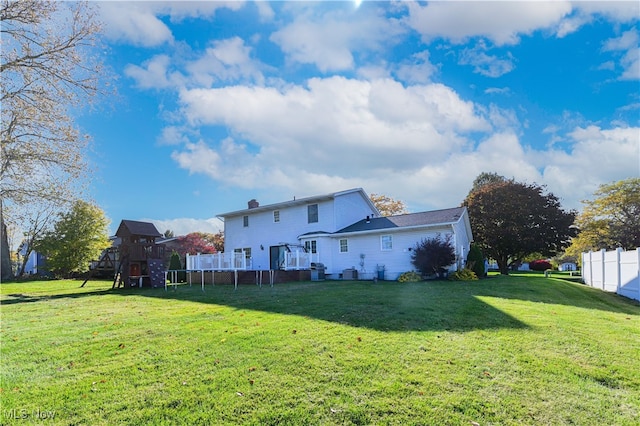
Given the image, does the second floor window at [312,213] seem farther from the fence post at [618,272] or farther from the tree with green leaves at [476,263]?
the fence post at [618,272]

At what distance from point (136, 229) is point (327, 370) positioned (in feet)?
61.9

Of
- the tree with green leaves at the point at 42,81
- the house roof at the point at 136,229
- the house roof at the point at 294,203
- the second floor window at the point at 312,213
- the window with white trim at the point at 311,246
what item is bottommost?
the window with white trim at the point at 311,246

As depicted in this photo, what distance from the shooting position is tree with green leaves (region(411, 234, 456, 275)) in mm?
17359

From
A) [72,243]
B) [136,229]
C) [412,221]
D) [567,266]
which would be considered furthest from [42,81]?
[567,266]

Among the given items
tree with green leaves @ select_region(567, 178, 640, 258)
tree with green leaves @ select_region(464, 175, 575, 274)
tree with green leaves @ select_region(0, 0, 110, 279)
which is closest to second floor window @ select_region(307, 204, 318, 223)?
tree with green leaves @ select_region(0, 0, 110, 279)

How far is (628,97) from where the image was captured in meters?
14.2

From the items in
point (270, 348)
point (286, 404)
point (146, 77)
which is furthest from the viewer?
point (146, 77)

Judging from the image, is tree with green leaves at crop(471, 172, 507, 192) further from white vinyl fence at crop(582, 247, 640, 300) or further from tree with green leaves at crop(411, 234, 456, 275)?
tree with green leaves at crop(411, 234, 456, 275)

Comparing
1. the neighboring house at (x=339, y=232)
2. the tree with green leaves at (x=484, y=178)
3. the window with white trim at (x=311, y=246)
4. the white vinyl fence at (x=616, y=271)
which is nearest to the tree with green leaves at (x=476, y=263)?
the neighboring house at (x=339, y=232)

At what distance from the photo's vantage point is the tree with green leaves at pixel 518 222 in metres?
26.8

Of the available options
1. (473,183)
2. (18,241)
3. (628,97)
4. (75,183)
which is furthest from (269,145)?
(473,183)

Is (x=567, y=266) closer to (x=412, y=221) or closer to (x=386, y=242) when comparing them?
(x=412, y=221)

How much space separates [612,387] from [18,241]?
48.9 metres

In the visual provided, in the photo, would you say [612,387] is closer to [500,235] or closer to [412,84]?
[412,84]
